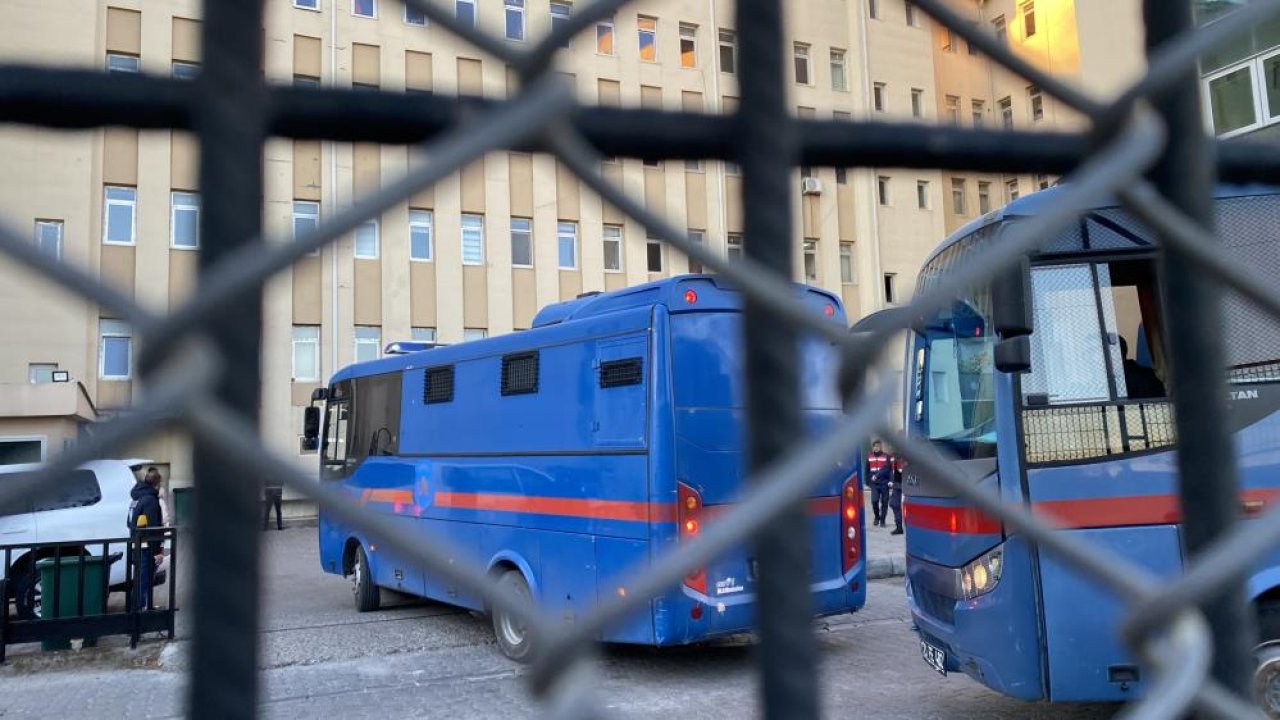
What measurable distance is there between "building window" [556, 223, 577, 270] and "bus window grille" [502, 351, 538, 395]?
15993mm

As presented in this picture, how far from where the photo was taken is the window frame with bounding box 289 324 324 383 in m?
22.3

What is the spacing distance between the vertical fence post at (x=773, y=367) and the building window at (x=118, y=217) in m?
22.5

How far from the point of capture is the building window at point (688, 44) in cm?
2480

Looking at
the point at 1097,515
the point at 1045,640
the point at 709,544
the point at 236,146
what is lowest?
the point at 1045,640

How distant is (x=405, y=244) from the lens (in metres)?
23.7

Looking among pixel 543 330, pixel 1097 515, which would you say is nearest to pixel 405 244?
pixel 543 330

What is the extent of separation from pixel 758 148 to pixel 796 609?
370mm

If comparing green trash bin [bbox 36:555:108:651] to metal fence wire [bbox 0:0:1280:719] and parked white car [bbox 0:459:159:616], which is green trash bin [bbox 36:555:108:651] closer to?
parked white car [bbox 0:459:159:616]

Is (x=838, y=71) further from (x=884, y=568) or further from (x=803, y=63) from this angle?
(x=884, y=568)

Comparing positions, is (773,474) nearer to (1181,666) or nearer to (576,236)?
(1181,666)

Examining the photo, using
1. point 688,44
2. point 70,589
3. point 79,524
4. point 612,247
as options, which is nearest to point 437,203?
point 612,247

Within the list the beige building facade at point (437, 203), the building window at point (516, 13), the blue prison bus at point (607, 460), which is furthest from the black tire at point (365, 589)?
the building window at point (516, 13)

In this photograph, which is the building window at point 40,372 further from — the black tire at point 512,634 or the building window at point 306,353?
the black tire at point 512,634

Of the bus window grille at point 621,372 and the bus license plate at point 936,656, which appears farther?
the bus window grille at point 621,372
